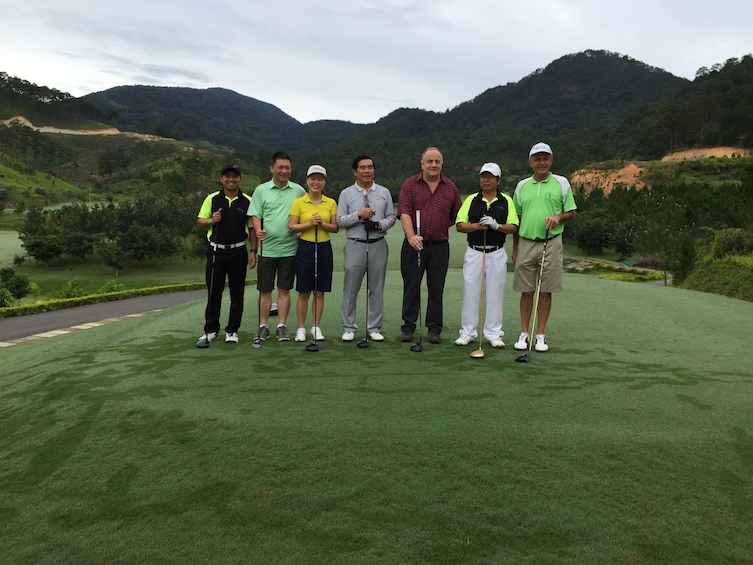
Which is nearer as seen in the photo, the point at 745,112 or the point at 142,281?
the point at 142,281

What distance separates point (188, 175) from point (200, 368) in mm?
105323

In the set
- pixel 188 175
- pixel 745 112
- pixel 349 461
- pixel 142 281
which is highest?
pixel 745 112

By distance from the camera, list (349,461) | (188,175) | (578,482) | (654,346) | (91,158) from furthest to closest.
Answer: (91,158) → (188,175) → (654,346) → (349,461) → (578,482)

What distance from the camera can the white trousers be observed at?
5.77 m

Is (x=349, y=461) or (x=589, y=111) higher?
(x=589, y=111)

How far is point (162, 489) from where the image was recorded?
9.93 feet

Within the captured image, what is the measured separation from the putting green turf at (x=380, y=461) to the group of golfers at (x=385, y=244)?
34.0 inches

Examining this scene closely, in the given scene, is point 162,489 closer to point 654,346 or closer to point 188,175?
point 654,346

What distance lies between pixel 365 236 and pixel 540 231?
188 centimetres

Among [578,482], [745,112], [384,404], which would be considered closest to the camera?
[578,482]

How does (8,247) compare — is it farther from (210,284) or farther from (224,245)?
(224,245)

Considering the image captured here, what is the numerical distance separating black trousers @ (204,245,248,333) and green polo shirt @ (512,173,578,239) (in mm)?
3155

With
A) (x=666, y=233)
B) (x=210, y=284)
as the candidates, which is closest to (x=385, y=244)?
(x=210, y=284)

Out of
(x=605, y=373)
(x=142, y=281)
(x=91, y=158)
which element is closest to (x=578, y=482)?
(x=605, y=373)
